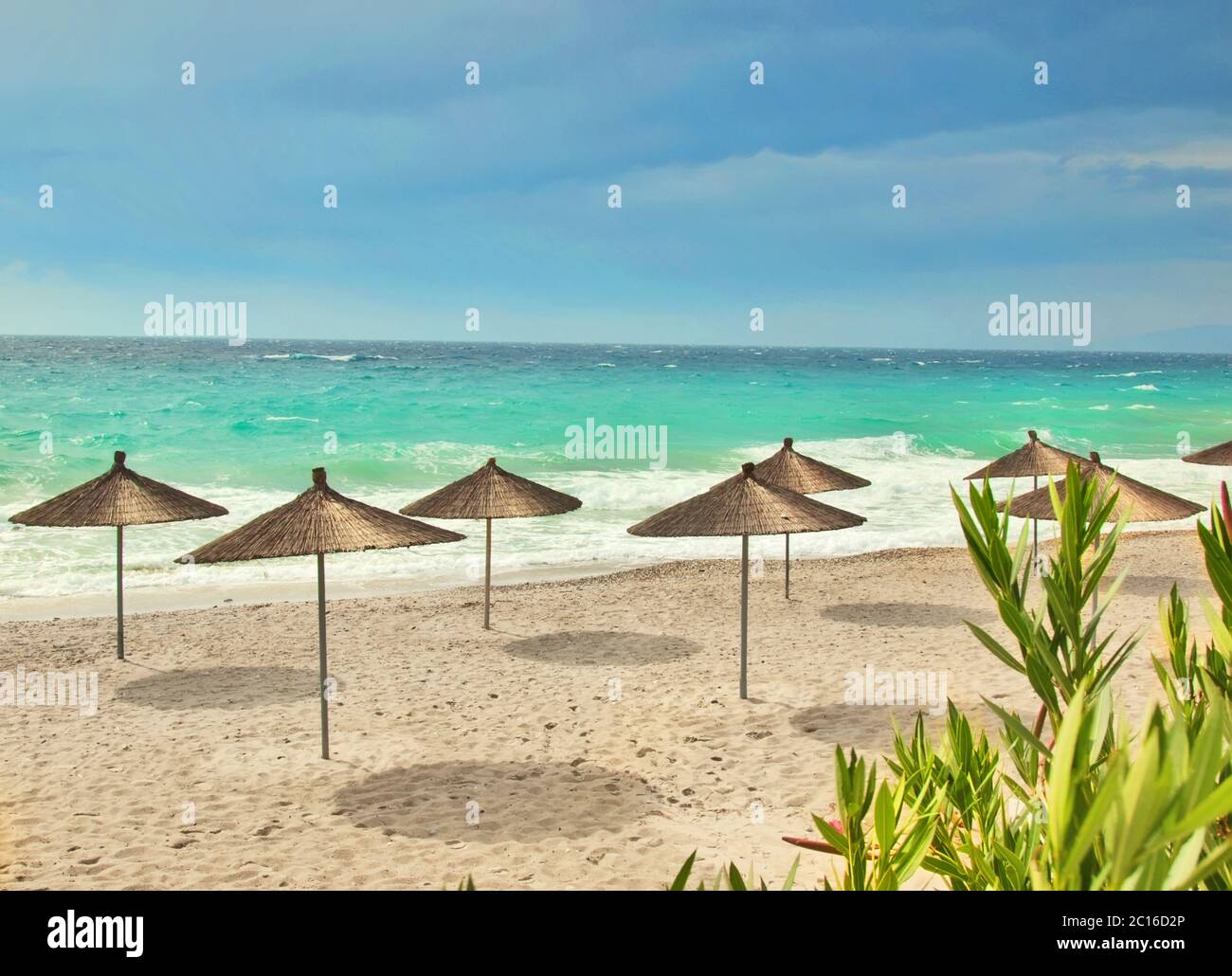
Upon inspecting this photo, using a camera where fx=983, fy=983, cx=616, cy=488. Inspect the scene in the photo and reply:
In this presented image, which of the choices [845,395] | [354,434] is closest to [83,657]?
[354,434]

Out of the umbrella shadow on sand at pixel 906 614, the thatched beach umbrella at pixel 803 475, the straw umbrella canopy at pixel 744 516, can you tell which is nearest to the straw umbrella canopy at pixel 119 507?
the straw umbrella canopy at pixel 744 516

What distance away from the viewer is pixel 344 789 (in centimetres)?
694

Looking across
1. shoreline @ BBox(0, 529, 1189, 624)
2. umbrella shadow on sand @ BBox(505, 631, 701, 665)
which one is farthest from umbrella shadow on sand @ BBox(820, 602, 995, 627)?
shoreline @ BBox(0, 529, 1189, 624)

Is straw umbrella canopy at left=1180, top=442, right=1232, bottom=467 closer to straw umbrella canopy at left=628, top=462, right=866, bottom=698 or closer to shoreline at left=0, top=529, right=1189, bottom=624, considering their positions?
shoreline at left=0, top=529, right=1189, bottom=624

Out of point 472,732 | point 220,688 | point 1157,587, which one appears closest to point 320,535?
point 472,732

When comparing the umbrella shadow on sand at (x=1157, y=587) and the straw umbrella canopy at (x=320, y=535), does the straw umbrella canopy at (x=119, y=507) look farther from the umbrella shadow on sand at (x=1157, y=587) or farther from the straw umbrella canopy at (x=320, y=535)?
the umbrella shadow on sand at (x=1157, y=587)

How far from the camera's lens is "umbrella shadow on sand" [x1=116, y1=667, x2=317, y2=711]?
9.02 meters

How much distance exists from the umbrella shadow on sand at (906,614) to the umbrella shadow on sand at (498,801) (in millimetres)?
5624

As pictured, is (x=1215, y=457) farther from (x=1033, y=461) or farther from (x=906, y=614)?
(x=906, y=614)

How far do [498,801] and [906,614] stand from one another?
278 inches

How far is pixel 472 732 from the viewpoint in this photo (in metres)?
8.09


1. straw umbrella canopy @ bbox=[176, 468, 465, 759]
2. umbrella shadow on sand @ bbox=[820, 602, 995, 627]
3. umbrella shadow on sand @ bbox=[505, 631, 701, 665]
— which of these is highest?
straw umbrella canopy @ bbox=[176, 468, 465, 759]

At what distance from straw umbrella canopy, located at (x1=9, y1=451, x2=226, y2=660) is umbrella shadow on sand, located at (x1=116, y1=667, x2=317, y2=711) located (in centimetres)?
96

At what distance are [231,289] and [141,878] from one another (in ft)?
252
